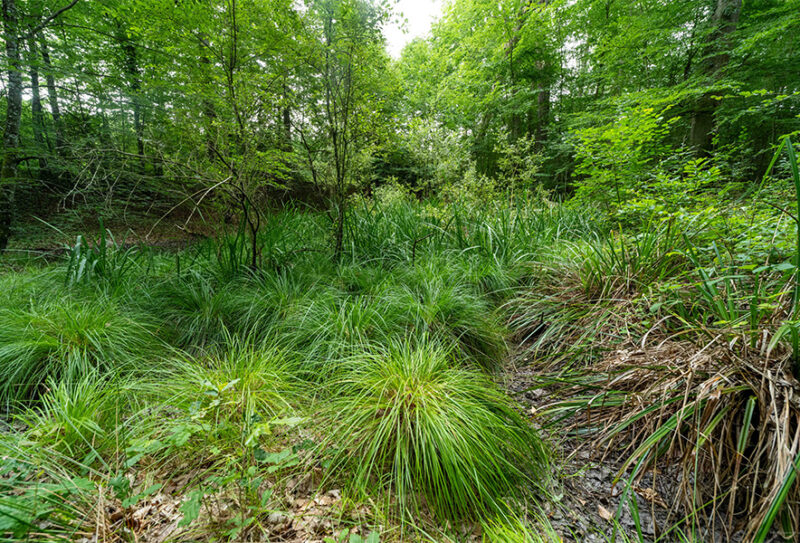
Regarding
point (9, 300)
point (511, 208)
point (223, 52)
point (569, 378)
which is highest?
point (223, 52)

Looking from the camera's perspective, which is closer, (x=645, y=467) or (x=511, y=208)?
(x=645, y=467)

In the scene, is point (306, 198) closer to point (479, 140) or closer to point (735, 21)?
point (479, 140)

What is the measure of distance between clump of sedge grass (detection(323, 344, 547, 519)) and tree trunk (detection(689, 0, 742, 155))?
22.0 ft

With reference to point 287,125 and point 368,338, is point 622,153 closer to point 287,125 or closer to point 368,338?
point 368,338

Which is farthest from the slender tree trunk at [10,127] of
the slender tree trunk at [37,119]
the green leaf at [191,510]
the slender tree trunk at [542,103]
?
the slender tree trunk at [542,103]

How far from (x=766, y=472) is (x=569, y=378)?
88cm

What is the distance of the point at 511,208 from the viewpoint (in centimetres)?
477

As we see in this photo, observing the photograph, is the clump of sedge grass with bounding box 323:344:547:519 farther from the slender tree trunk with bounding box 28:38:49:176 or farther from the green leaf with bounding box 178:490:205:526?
the slender tree trunk with bounding box 28:38:49:176

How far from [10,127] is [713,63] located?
37.8 ft

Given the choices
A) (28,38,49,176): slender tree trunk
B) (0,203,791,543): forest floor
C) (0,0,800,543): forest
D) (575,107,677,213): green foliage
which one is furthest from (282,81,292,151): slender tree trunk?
(575,107,677,213): green foliage

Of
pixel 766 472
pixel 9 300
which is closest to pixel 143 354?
pixel 9 300

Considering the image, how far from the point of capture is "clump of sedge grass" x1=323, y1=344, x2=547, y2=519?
1.17 meters

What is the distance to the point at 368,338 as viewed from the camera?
211 centimetres

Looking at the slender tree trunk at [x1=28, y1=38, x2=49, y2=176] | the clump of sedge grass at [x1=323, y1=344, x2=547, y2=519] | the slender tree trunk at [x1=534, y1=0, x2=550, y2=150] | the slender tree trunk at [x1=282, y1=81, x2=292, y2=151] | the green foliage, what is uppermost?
the slender tree trunk at [x1=534, y1=0, x2=550, y2=150]
